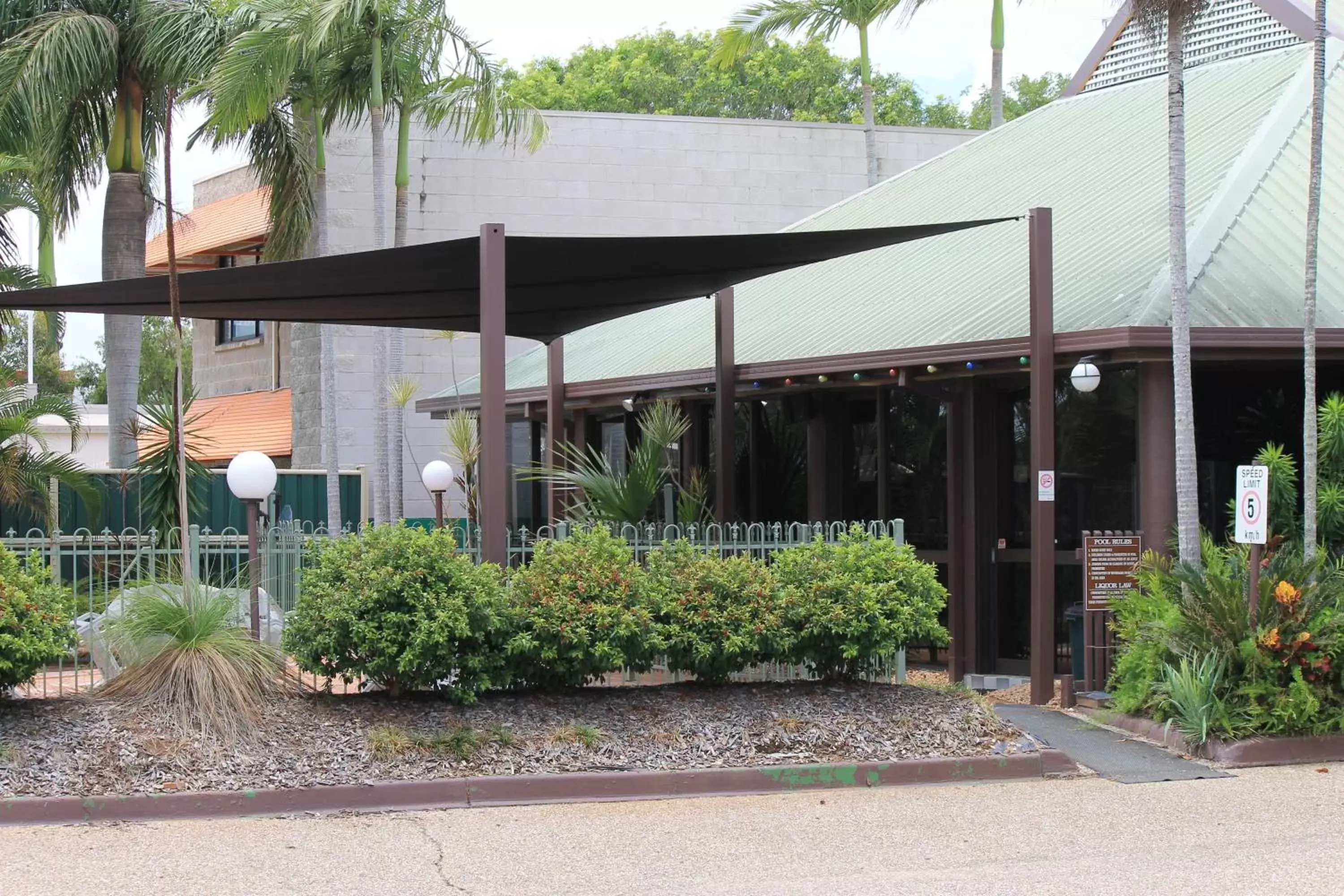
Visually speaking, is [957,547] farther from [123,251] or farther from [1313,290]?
[123,251]

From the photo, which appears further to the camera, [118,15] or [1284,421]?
[118,15]

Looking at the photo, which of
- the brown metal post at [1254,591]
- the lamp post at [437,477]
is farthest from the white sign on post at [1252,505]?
the lamp post at [437,477]

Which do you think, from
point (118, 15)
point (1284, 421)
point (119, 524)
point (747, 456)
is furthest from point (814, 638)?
point (118, 15)

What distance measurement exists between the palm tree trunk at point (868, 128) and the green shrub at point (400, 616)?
1820 cm

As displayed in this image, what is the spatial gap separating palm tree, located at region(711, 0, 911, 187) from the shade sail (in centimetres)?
1155

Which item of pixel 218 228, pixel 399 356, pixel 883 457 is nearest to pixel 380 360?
pixel 399 356

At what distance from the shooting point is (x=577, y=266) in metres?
11.7

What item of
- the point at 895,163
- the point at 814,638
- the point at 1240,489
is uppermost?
the point at 895,163

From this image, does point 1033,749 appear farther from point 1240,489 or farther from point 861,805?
point 1240,489

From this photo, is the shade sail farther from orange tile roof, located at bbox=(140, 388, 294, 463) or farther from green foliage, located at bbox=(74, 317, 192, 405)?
green foliage, located at bbox=(74, 317, 192, 405)

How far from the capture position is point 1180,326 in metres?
11.2

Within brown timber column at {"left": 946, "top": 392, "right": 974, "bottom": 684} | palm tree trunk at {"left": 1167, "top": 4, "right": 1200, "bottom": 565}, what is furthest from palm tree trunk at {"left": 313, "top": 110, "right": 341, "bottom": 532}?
palm tree trunk at {"left": 1167, "top": 4, "right": 1200, "bottom": 565}

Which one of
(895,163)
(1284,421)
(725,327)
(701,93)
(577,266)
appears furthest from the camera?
(701,93)

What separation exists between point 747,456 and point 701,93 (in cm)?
3627
